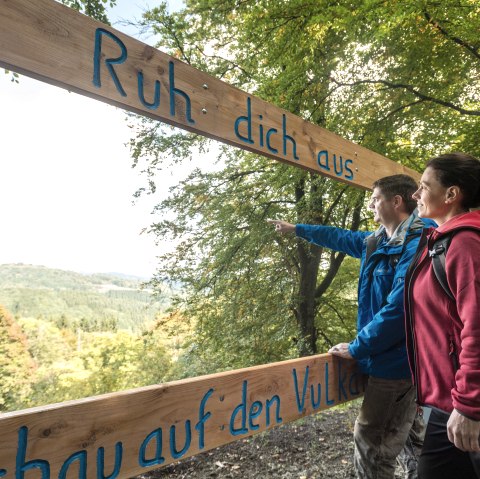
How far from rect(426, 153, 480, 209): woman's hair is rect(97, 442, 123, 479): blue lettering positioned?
1437mm

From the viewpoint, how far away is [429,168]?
1533 millimetres

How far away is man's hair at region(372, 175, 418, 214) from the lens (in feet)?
6.59

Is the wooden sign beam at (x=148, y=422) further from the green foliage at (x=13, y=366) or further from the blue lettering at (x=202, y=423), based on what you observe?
the green foliage at (x=13, y=366)

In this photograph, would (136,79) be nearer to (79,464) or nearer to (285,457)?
(79,464)

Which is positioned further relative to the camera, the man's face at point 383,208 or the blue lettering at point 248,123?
the man's face at point 383,208

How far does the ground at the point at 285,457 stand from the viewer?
13.5ft

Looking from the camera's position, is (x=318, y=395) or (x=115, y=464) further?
(x=318, y=395)

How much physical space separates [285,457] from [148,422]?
14.2ft

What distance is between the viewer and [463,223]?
126cm

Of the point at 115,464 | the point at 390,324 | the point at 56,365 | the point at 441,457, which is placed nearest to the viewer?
the point at 115,464

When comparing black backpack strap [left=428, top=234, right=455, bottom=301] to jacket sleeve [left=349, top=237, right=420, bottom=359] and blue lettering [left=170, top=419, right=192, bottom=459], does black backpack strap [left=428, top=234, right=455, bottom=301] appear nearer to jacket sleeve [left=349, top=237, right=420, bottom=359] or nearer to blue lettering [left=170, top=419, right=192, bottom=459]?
jacket sleeve [left=349, top=237, right=420, bottom=359]

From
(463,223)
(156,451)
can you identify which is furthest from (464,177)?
(156,451)

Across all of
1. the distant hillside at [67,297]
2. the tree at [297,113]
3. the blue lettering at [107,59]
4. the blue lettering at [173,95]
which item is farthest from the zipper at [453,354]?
the distant hillside at [67,297]

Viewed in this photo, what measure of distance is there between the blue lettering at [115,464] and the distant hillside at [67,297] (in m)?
32.6
